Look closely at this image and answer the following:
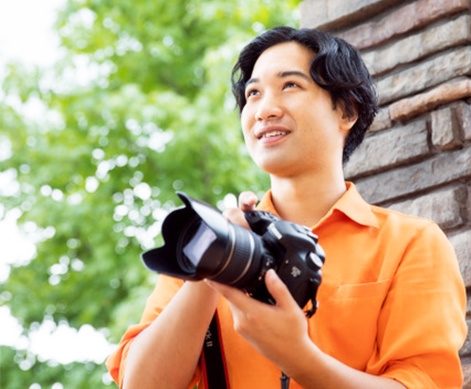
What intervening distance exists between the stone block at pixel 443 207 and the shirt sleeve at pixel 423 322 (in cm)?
47

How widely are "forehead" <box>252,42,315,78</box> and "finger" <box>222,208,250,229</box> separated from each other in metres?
0.47

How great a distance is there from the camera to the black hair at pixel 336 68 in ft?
5.16

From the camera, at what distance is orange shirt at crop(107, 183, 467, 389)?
127cm

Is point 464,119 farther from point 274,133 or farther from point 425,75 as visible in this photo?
point 274,133

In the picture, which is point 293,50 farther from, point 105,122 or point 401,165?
point 105,122

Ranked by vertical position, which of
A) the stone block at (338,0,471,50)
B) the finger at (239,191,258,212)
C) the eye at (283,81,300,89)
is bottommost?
the finger at (239,191,258,212)

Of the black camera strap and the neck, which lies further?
the neck

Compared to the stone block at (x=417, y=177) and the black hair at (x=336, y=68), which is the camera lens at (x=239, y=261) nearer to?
the black hair at (x=336, y=68)

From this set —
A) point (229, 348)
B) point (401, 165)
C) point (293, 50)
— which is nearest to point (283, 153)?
point (293, 50)

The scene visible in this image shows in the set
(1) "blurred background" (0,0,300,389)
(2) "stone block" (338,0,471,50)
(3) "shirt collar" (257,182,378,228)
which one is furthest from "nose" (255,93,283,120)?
(1) "blurred background" (0,0,300,389)

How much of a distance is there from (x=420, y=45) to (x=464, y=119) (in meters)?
0.27

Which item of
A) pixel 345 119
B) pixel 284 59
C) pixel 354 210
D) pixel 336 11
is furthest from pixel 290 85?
pixel 336 11

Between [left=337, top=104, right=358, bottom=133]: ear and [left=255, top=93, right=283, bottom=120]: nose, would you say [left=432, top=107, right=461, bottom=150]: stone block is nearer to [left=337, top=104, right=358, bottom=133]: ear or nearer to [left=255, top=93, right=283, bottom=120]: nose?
[left=337, top=104, right=358, bottom=133]: ear

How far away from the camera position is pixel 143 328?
4.51 ft
